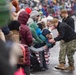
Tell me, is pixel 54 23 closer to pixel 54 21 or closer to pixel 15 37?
pixel 54 21

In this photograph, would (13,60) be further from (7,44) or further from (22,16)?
(22,16)

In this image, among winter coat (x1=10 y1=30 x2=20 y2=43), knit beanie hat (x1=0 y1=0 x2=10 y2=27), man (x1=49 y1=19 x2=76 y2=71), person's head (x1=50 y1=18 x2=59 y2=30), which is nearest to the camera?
knit beanie hat (x1=0 y1=0 x2=10 y2=27)

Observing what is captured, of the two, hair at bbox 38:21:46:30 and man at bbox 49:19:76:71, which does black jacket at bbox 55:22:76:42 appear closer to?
man at bbox 49:19:76:71

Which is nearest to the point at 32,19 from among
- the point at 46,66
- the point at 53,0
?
the point at 46,66

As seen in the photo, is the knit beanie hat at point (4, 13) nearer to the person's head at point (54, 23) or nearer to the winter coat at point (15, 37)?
the winter coat at point (15, 37)

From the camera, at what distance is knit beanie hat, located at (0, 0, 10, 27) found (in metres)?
2.04

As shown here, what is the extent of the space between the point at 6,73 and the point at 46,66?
689 cm

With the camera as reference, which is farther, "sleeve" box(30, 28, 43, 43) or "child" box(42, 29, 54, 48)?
"child" box(42, 29, 54, 48)

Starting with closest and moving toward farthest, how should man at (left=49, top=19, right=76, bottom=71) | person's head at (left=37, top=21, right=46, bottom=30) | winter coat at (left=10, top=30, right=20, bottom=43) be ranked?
1. winter coat at (left=10, top=30, right=20, bottom=43)
2. man at (left=49, top=19, right=76, bottom=71)
3. person's head at (left=37, top=21, right=46, bottom=30)

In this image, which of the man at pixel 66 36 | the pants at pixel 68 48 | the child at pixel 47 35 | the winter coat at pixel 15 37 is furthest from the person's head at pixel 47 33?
the winter coat at pixel 15 37

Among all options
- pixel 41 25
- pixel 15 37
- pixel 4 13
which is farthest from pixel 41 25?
pixel 4 13

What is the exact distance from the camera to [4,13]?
6.70 ft

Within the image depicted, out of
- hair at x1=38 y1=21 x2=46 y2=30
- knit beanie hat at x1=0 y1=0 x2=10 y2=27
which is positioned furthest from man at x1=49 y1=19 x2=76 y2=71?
knit beanie hat at x1=0 y1=0 x2=10 y2=27

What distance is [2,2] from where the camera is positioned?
209 centimetres
